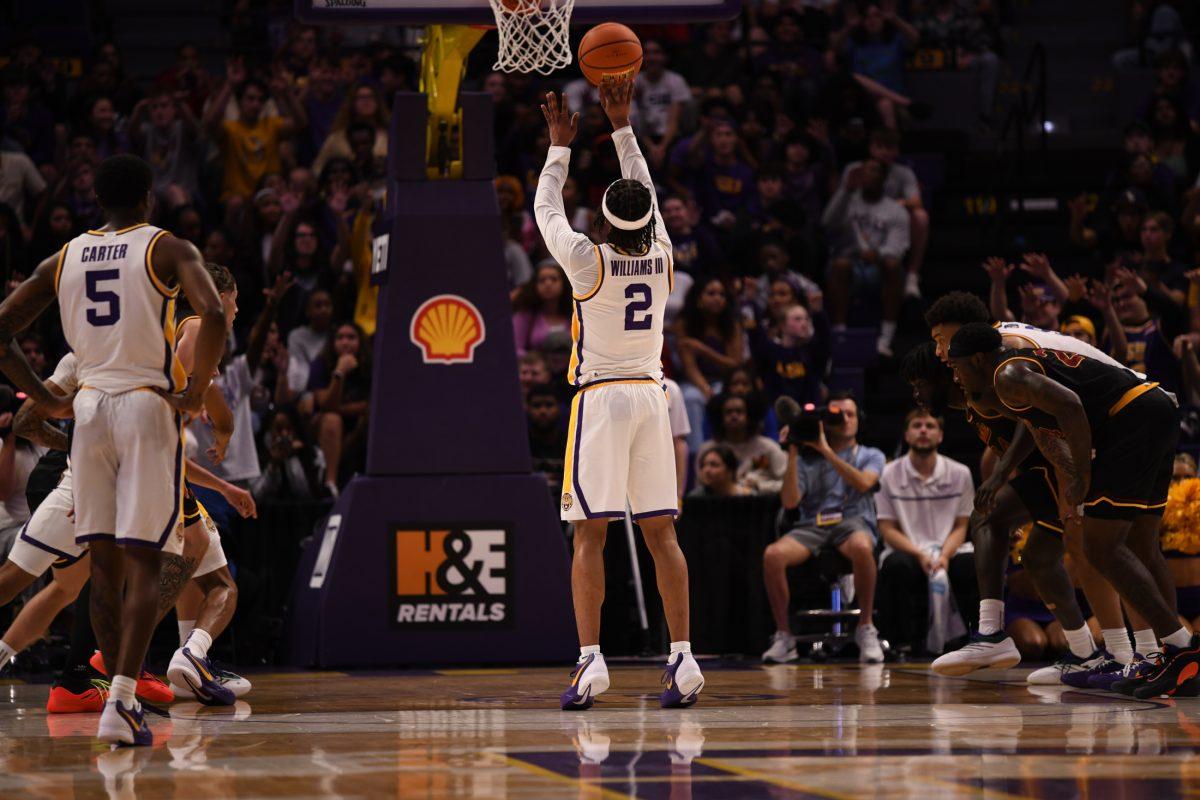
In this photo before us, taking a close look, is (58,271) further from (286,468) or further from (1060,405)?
(286,468)

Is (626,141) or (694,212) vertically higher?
(694,212)

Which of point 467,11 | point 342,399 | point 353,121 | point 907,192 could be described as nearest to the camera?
point 467,11

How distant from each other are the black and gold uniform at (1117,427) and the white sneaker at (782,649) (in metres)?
3.17

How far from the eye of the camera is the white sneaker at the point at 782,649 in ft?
33.8

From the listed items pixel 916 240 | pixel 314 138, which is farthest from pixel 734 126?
pixel 314 138

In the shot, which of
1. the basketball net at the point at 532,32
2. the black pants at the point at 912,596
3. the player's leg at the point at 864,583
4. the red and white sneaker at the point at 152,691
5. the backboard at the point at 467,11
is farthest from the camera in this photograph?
the black pants at the point at 912,596

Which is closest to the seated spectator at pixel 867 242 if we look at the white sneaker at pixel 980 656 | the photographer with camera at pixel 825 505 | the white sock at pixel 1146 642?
the photographer with camera at pixel 825 505

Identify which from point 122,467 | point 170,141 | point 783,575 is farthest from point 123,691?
point 170,141

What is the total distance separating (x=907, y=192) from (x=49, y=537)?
9.43 metres

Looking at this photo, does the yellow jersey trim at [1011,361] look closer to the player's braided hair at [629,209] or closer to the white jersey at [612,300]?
the white jersey at [612,300]

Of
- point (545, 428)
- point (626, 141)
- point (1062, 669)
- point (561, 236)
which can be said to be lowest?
point (1062, 669)

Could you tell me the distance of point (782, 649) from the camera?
33.9 ft

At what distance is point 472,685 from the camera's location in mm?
8305

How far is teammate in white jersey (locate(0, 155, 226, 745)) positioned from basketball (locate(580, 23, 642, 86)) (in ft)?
8.78
